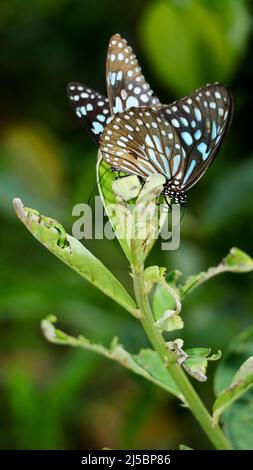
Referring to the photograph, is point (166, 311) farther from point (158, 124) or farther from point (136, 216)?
point (158, 124)

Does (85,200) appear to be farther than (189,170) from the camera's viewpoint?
Yes

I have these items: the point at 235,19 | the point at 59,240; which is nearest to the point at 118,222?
the point at 59,240

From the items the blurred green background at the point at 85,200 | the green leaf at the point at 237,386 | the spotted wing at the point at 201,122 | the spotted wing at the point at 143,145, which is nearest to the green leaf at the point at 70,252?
the green leaf at the point at 237,386

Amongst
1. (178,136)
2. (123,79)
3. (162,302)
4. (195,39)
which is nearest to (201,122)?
(178,136)

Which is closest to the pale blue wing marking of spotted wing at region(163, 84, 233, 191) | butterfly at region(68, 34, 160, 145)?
spotted wing at region(163, 84, 233, 191)

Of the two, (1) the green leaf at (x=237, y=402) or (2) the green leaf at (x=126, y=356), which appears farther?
(1) the green leaf at (x=237, y=402)

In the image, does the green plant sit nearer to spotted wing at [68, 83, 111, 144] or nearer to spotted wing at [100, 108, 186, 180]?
spotted wing at [100, 108, 186, 180]

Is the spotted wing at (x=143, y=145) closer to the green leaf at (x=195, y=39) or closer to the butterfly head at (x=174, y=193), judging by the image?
the butterfly head at (x=174, y=193)
